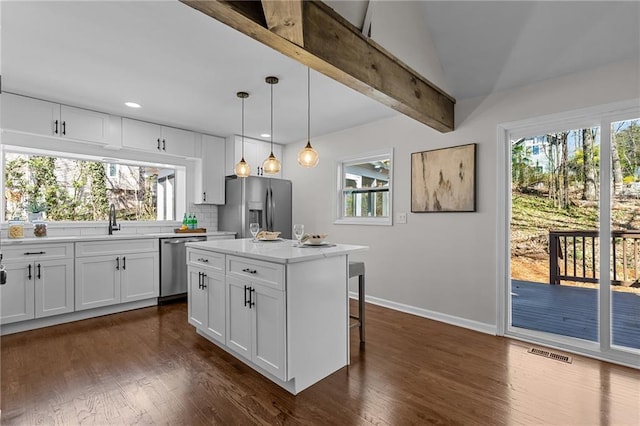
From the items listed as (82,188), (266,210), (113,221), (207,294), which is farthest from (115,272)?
(266,210)

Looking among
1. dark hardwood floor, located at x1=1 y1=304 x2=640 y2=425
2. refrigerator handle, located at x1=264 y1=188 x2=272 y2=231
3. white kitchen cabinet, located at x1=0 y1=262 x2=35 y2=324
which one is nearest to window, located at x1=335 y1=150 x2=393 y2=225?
refrigerator handle, located at x1=264 y1=188 x2=272 y2=231

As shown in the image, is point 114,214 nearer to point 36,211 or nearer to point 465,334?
point 36,211

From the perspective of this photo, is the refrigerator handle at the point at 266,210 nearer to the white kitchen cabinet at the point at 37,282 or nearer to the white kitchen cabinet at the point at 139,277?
the white kitchen cabinet at the point at 139,277

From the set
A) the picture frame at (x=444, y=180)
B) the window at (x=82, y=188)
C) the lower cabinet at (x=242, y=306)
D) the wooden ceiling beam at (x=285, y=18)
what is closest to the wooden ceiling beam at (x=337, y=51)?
the wooden ceiling beam at (x=285, y=18)

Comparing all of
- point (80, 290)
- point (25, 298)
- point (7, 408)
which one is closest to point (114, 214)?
point (80, 290)

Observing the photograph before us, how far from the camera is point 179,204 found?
4.90m

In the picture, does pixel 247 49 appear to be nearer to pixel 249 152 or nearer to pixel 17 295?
pixel 249 152

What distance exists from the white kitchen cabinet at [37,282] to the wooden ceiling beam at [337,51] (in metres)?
3.18

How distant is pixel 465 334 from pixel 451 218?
45.3 inches

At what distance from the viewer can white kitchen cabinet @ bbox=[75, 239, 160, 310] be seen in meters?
3.50

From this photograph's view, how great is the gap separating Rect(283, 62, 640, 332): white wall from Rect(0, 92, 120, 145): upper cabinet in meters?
3.01

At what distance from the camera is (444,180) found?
3410mm

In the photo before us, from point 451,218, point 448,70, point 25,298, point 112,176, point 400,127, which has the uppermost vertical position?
point 448,70

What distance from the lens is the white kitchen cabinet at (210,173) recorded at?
4777mm
